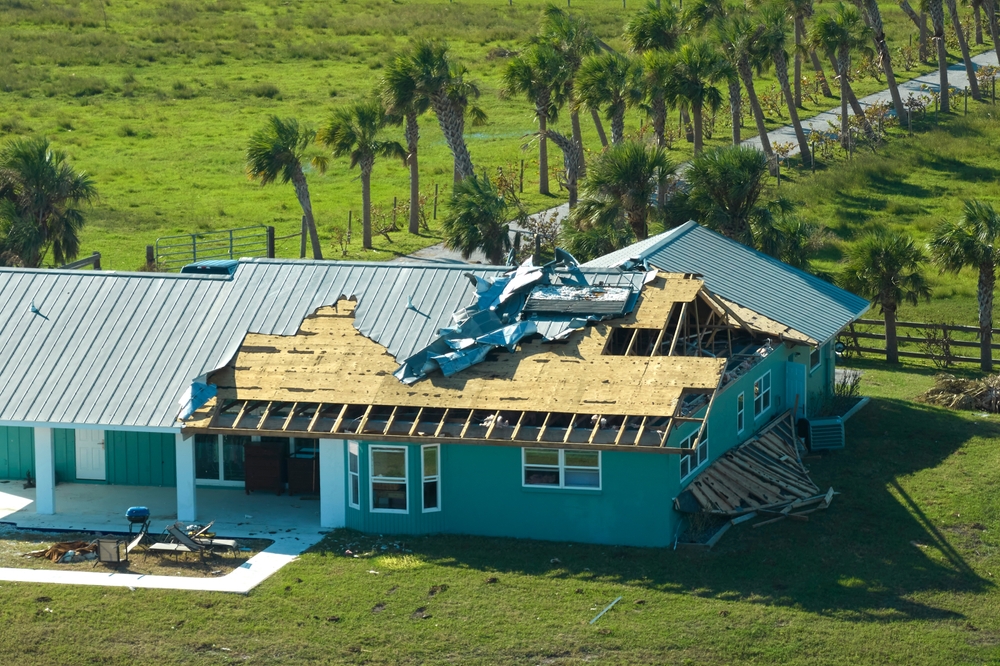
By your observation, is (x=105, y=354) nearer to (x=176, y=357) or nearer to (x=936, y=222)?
(x=176, y=357)

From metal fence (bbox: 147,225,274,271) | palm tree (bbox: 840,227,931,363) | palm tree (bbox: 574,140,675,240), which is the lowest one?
palm tree (bbox: 840,227,931,363)

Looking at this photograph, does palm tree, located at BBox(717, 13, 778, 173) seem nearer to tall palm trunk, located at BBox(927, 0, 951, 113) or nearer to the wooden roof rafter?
tall palm trunk, located at BBox(927, 0, 951, 113)

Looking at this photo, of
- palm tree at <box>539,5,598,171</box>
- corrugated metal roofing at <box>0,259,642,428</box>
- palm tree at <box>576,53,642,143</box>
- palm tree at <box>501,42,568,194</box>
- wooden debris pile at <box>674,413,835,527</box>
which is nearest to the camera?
wooden debris pile at <box>674,413,835,527</box>

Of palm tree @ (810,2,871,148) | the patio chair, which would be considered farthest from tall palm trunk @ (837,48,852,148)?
the patio chair

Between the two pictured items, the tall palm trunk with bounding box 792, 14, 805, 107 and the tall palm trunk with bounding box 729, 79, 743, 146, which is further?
the tall palm trunk with bounding box 792, 14, 805, 107

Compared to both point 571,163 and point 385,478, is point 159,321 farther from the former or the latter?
point 571,163

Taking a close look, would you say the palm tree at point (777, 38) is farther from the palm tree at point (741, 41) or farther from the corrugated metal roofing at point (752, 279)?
the corrugated metal roofing at point (752, 279)

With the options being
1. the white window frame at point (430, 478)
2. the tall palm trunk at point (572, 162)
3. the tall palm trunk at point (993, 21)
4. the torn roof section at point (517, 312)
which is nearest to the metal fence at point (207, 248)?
the tall palm trunk at point (572, 162)

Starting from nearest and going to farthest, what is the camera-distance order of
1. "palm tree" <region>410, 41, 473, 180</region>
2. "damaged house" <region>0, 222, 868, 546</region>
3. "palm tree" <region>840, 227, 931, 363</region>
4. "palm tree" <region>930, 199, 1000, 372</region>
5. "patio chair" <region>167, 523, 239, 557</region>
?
1. "patio chair" <region>167, 523, 239, 557</region>
2. "damaged house" <region>0, 222, 868, 546</region>
3. "palm tree" <region>930, 199, 1000, 372</region>
4. "palm tree" <region>840, 227, 931, 363</region>
5. "palm tree" <region>410, 41, 473, 180</region>
